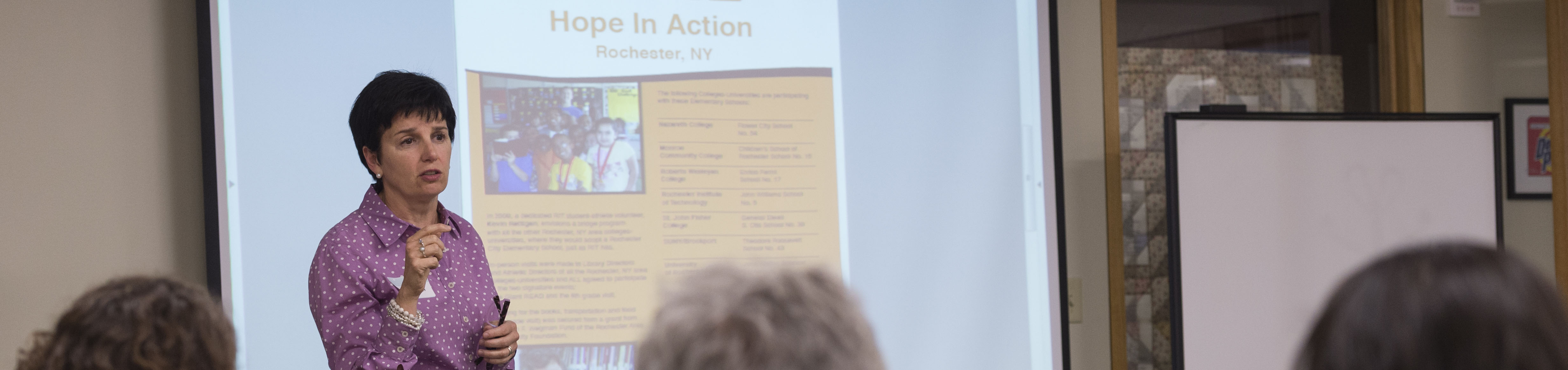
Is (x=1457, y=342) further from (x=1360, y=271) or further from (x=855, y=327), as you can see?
(x=855, y=327)

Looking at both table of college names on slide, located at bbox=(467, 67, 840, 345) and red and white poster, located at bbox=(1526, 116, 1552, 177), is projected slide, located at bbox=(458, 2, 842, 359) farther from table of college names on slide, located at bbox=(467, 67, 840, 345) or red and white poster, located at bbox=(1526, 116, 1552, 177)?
red and white poster, located at bbox=(1526, 116, 1552, 177)

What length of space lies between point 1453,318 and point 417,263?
1240 millimetres

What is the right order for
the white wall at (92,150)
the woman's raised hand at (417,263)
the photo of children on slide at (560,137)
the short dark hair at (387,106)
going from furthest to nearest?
1. the photo of children on slide at (560,137)
2. the white wall at (92,150)
3. the short dark hair at (387,106)
4. the woman's raised hand at (417,263)

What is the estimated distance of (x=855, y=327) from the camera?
2.12 ft

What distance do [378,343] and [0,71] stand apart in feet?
5.42

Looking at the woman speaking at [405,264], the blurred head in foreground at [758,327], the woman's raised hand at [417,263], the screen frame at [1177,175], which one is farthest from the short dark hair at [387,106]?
the screen frame at [1177,175]

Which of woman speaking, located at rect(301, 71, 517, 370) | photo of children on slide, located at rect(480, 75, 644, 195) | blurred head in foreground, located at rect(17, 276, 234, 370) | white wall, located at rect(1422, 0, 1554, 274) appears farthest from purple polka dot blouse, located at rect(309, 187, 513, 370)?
white wall, located at rect(1422, 0, 1554, 274)

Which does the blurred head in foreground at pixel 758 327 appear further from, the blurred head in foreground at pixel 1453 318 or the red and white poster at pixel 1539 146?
the red and white poster at pixel 1539 146

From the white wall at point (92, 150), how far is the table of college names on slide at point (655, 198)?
2.41 feet

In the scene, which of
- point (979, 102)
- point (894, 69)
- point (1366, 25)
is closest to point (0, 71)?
point (894, 69)

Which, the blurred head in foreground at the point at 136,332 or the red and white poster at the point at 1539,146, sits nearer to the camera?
the blurred head in foreground at the point at 136,332

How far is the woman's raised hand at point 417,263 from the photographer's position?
142 centimetres

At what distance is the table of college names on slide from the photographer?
2.56 m

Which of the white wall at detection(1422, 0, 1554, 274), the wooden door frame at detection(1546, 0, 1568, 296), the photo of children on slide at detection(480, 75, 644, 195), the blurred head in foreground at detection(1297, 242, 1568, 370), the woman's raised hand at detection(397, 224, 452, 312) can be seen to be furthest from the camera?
the white wall at detection(1422, 0, 1554, 274)
